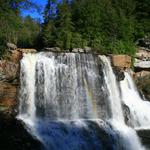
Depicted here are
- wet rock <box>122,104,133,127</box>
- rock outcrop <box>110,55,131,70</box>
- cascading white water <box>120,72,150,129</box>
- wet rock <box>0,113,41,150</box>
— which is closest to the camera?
wet rock <box>0,113,41,150</box>

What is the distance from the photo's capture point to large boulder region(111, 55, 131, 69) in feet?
88.9

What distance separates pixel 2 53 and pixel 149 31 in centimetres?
1395

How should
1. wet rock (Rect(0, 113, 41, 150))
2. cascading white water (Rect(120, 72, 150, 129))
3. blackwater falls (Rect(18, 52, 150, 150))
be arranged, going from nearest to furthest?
wet rock (Rect(0, 113, 41, 150)) < blackwater falls (Rect(18, 52, 150, 150)) < cascading white water (Rect(120, 72, 150, 129))

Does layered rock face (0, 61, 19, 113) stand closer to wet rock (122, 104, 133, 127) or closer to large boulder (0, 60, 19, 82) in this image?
large boulder (0, 60, 19, 82)

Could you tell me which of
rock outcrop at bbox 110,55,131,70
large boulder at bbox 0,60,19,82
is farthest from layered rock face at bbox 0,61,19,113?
rock outcrop at bbox 110,55,131,70

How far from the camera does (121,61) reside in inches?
1080

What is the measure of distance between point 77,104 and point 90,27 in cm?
955

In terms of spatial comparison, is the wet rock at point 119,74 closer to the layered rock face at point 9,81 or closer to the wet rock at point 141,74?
the wet rock at point 141,74

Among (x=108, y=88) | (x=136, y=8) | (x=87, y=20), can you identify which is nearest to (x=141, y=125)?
(x=108, y=88)

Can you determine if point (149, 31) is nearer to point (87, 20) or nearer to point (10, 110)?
point (87, 20)

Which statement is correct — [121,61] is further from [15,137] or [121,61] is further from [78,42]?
[15,137]

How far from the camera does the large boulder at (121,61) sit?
27.1 meters

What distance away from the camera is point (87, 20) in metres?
31.9

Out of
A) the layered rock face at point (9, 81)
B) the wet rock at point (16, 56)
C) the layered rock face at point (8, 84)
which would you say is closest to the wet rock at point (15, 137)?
the layered rock face at point (9, 81)
